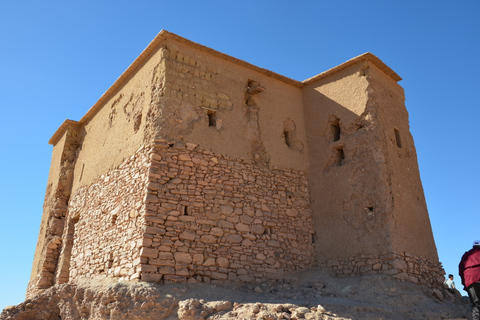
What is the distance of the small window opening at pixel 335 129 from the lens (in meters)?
11.8

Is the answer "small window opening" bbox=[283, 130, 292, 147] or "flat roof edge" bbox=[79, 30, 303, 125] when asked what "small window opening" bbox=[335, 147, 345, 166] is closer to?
"small window opening" bbox=[283, 130, 292, 147]

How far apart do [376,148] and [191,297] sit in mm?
→ 5525

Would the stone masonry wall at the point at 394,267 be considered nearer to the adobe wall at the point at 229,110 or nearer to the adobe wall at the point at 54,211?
the adobe wall at the point at 229,110

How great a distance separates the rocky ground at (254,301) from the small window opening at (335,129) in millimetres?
3470

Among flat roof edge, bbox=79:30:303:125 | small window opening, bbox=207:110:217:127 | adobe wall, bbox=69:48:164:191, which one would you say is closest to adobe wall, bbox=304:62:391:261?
flat roof edge, bbox=79:30:303:125

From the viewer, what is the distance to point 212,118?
1081 cm

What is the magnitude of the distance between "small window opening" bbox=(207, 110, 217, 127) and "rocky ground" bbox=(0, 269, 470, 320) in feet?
12.2

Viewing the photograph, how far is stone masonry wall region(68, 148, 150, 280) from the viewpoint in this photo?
9312 millimetres

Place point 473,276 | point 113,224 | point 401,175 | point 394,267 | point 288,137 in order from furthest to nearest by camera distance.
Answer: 1. point 288,137
2. point 401,175
3. point 113,224
4. point 394,267
5. point 473,276

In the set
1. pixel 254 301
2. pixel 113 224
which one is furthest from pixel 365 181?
pixel 113 224

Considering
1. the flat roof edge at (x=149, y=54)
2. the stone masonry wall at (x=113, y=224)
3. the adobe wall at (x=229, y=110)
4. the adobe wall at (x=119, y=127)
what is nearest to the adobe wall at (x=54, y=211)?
the adobe wall at (x=119, y=127)

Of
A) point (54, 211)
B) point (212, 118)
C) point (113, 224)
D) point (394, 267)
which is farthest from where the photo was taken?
point (54, 211)

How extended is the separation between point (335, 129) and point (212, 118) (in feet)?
11.0

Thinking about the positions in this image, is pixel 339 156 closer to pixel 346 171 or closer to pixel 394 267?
pixel 346 171
